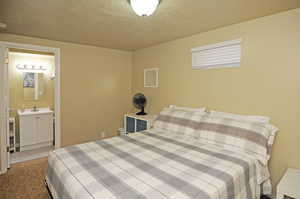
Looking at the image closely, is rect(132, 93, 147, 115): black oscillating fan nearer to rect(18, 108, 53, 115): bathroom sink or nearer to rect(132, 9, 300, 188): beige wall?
rect(132, 9, 300, 188): beige wall

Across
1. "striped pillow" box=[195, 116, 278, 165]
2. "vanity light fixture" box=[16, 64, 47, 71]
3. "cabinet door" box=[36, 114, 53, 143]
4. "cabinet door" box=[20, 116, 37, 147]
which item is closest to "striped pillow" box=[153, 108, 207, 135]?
"striped pillow" box=[195, 116, 278, 165]

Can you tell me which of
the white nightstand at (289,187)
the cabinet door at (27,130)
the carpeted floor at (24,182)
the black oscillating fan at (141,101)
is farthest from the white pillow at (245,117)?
the cabinet door at (27,130)

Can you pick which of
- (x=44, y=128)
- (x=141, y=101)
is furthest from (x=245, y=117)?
(x=44, y=128)

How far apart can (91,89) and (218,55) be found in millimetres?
2504

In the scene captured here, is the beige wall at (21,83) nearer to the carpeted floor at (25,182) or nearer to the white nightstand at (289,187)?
the carpeted floor at (25,182)

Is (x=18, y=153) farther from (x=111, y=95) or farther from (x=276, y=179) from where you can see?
(x=276, y=179)

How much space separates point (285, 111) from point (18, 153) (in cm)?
461

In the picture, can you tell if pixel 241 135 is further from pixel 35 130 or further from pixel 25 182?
pixel 35 130

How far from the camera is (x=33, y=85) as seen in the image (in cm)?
392

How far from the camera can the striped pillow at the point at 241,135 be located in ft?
5.44

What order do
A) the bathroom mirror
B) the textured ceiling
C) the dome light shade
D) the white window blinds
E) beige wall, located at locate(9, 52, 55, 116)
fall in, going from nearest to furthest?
the dome light shade → the textured ceiling → the white window blinds → beige wall, located at locate(9, 52, 55, 116) → the bathroom mirror

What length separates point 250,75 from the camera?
6.70 ft

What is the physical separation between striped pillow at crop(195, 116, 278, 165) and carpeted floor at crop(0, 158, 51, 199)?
2133mm

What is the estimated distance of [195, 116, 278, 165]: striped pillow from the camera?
65.3 inches
